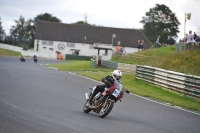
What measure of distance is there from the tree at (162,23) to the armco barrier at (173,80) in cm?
7878

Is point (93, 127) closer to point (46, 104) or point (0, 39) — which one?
point (46, 104)

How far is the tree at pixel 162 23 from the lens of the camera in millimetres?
107188

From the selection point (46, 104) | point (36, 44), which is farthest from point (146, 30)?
point (46, 104)

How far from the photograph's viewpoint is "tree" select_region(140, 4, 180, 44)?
107188 millimetres

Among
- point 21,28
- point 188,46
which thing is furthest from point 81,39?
point 188,46

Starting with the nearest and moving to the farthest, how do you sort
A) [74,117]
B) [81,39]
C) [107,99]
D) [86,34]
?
[74,117], [107,99], [81,39], [86,34]

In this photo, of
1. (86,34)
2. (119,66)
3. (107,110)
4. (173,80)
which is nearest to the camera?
(107,110)

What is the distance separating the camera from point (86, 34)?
102m

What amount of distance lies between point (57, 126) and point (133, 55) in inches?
1522

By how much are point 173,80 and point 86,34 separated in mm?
78943

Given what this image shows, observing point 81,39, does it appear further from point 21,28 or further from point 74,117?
point 74,117

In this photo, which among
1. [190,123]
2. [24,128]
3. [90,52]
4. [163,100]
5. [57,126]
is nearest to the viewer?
[24,128]

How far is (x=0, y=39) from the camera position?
108 meters

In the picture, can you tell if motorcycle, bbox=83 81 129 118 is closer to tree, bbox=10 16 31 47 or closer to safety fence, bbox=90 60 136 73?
safety fence, bbox=90 60 136 73
